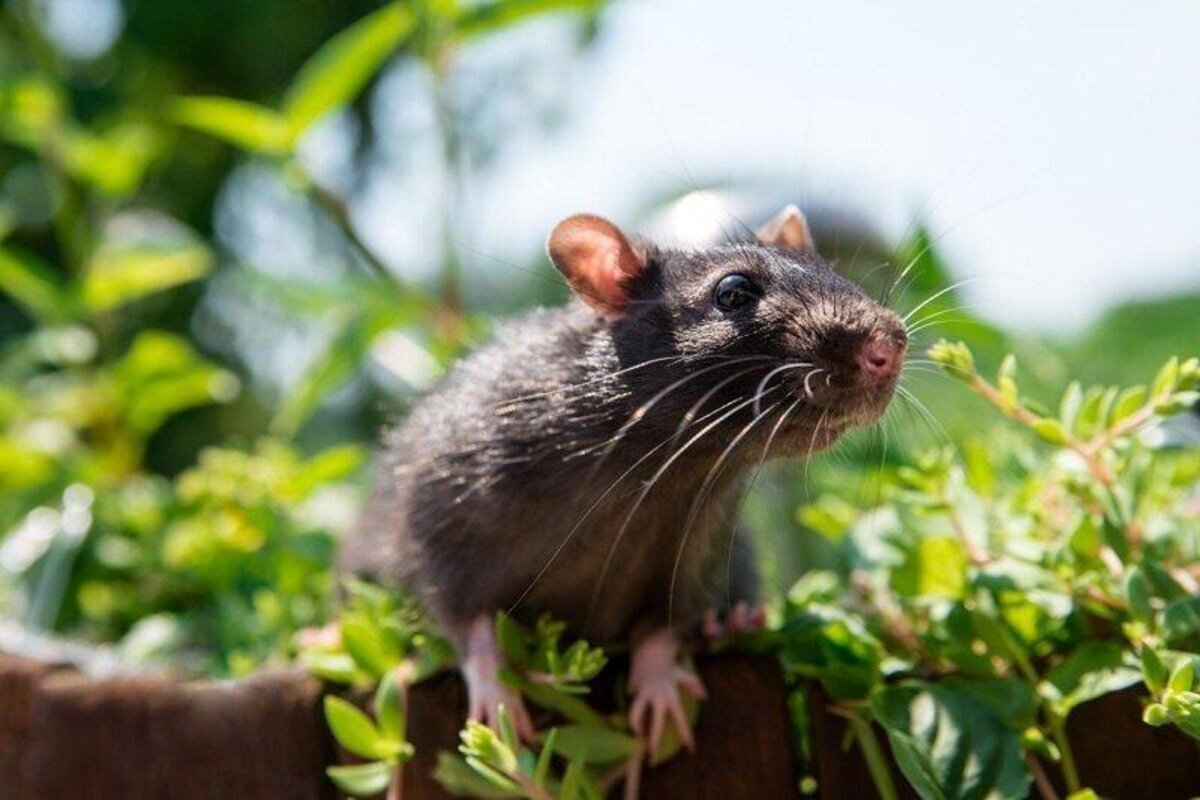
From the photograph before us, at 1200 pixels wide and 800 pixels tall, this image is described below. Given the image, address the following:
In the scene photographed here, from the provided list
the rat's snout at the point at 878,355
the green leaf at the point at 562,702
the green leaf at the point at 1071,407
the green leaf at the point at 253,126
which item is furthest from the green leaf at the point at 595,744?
the green leaf at the point at 253,126

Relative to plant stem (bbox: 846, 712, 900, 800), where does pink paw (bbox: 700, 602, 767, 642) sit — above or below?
above

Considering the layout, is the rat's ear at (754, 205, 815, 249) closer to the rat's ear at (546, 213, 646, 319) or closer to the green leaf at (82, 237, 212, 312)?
the rat's ear at (546, 213, 646, 319)

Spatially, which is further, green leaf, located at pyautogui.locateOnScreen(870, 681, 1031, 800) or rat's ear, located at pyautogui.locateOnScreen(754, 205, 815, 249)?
rat's ear, located at pyautogui.locateOnScreen(754, 205, 815, 249)

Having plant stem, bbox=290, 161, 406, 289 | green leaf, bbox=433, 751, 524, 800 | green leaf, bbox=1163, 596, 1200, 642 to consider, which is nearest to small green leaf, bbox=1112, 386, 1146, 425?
green leaf, bbox=1163, 596, 1200, 642

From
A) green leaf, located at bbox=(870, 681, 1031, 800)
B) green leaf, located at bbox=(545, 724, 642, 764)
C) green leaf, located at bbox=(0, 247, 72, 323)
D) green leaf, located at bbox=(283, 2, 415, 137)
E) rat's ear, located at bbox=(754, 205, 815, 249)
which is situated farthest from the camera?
green leaf, located at bbox=(0, 247, 72, 323)

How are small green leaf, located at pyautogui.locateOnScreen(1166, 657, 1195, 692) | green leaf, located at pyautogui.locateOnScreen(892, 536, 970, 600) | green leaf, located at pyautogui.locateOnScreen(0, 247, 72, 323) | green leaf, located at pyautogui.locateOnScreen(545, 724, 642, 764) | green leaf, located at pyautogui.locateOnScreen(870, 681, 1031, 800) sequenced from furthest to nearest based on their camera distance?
1. green leaf, located at pyautogui.locateOnScreen(0, 247, 72, 323)
2. green leaf, located at pyautogui.locateOnScreen(892, 536, 970, 600)
3. green leaf, located at pyautogui.locateOnScreen(545, 724, 642, 764)
4. green leaf, located at pyautogui.locateOnScreen(870, 681, 1031, 800)
5. small green leaf, located at pyautogui.locateOnScreen(1166, 657, 1195, 692)

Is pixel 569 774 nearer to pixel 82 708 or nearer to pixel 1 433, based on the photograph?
pixel 82 708

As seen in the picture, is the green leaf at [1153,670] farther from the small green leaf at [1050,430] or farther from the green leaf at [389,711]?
the green leaf at [389,711]

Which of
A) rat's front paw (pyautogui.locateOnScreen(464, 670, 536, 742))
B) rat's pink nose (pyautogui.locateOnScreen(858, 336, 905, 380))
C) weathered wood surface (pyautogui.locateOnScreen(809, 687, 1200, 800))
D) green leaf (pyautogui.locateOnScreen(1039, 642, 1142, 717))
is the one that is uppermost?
rat's pink nose (pyautogui.locateOnScreen(858, 336, 905, 380))
